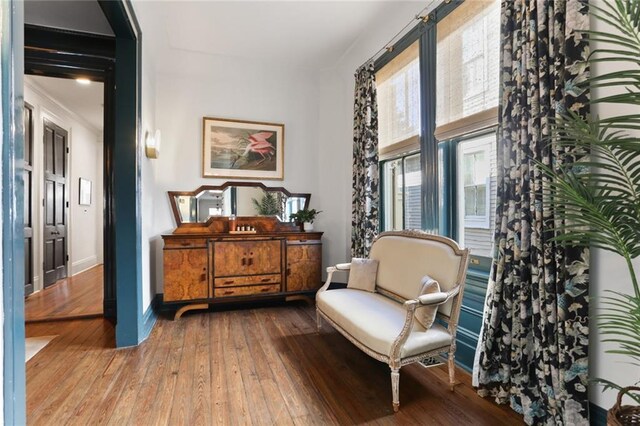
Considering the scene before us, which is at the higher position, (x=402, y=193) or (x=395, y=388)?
(x=402, y=193)

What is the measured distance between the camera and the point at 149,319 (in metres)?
3.12

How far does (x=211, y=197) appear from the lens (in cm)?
395

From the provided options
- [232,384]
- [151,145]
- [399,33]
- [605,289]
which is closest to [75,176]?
[151,145]

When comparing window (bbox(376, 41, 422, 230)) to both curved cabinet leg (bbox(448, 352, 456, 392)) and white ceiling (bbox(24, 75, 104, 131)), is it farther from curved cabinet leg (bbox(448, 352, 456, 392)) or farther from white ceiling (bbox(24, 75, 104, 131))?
white ceiling (bbox(24, 75, 104, 131))

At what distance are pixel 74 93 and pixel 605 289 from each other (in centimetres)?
632

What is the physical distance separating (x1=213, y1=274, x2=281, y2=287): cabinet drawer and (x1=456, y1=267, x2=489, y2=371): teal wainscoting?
2.08 m

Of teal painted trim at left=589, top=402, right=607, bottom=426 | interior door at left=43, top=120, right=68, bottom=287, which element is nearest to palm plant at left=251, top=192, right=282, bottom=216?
interior door at left=43, top=120, right=68, bottom=287

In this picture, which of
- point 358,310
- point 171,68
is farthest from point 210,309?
point 171,68

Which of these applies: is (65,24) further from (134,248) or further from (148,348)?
(148,348)

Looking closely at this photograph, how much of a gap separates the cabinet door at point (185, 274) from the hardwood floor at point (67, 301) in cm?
94

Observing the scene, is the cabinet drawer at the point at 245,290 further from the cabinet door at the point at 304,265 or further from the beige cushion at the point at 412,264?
the beige cushion at the point at 412,264

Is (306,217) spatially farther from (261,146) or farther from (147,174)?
(147,174)

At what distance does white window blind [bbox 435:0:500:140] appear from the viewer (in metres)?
2.15

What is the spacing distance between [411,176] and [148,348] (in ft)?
9.53
